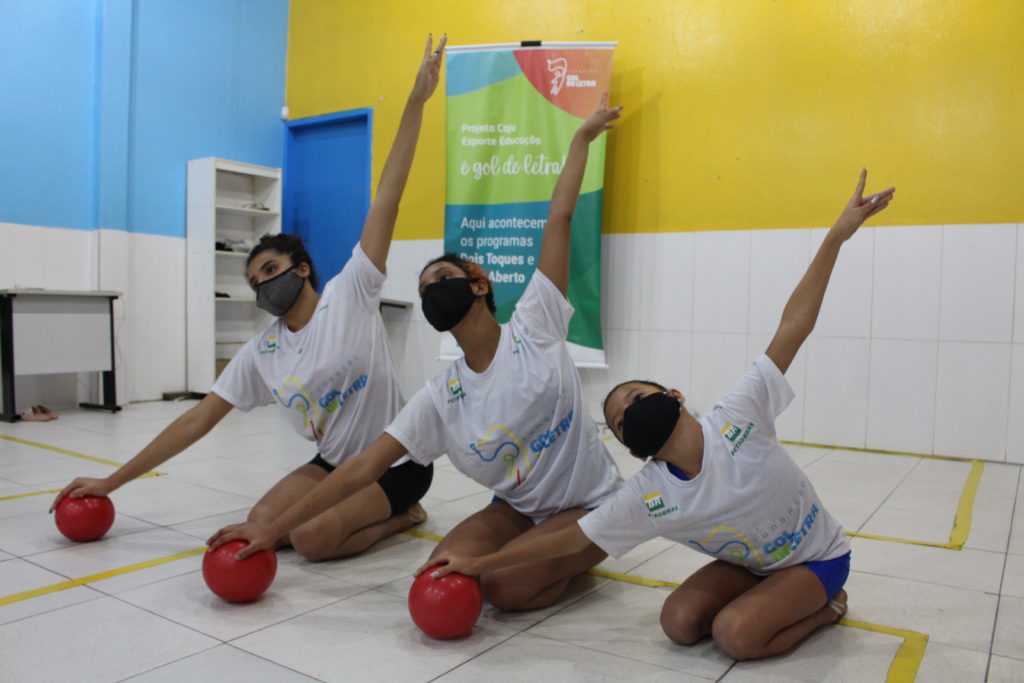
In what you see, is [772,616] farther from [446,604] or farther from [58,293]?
[58,293]

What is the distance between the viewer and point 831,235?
1978 millimetres

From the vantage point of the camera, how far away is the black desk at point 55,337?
527 cm

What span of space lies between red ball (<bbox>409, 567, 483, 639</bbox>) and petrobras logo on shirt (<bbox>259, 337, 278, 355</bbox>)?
45.7 inches

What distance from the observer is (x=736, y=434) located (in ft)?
6.01

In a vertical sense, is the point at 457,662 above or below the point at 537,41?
below

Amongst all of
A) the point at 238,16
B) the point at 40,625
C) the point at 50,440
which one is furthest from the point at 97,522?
the point at 238,16

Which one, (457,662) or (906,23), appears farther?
(906,23)

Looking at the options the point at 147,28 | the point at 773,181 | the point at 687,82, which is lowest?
the point at 773,181

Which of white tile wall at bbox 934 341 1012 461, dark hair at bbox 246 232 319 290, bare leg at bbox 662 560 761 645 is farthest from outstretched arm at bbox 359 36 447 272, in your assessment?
white tile wall at bbox 934 341 1012 461

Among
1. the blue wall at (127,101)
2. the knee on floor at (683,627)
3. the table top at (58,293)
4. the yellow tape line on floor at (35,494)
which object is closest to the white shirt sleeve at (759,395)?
the knee on floor at (683,627)

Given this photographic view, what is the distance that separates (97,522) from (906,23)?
16.6 ft

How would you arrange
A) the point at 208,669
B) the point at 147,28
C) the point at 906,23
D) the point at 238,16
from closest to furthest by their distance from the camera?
the point at 208,669 < the point at 906,23 < the point at 147,28 < the point at 238,16

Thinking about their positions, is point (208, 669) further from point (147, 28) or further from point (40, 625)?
point (147, 28)

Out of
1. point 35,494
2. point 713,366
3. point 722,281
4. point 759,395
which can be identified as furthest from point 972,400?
point 35,494
